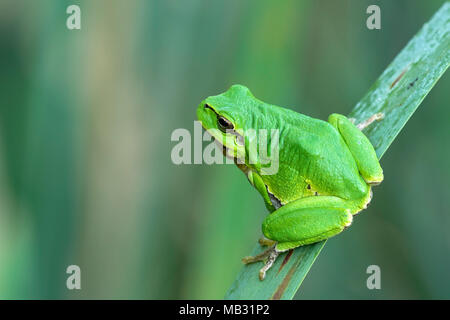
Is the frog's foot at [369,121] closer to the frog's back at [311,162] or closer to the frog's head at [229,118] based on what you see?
the frog's back at [311,162]

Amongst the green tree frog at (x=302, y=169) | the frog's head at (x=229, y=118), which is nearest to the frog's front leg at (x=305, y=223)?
the green tree frog at (x=302, y=169)

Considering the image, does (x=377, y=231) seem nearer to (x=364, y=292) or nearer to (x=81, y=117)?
(x=364, y=292)

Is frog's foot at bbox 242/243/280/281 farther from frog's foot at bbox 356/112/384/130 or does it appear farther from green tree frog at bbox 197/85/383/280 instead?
frog's foot at bbox 356/112/384/130

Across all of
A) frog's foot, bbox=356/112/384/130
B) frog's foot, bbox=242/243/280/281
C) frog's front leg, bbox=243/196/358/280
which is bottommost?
frog's foot, bbox=242/243/280/281

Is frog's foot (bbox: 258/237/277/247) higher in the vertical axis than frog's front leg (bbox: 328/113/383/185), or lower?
lower

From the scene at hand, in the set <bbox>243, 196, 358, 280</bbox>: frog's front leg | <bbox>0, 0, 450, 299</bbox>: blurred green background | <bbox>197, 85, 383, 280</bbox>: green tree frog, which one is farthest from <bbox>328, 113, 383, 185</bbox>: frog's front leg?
<bbox>0, 0, 450, 299</bbox>: blurred green background

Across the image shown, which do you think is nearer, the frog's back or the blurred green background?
the frog's back

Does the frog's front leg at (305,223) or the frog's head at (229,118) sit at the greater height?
the frog's head at (229,118)
